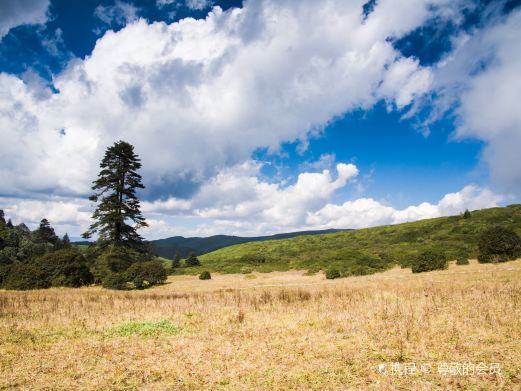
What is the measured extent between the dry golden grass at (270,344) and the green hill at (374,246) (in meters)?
21.4

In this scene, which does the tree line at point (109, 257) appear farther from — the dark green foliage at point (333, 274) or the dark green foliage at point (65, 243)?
the dark green foliage at point (65, 243)

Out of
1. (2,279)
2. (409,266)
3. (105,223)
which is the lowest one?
(409,266)

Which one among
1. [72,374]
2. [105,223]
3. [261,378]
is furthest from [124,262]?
[261,378]

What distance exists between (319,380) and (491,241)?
3054cm

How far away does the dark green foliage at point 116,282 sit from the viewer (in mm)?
26016

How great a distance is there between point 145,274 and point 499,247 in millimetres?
31437

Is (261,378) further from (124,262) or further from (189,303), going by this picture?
(124,262)

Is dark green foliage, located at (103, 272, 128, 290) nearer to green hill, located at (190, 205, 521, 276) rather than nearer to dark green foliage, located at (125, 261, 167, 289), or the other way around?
dark green foliage, located at (125, 261, 167, 289)

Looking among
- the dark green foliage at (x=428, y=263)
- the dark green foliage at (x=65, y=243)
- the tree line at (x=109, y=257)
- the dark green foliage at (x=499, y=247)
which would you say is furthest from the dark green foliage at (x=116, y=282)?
the dark green foliage at (x=65, y=243)

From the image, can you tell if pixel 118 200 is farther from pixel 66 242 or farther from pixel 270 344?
pixel 66 242

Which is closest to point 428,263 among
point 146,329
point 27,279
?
point 146,329

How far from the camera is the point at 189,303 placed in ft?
48.5

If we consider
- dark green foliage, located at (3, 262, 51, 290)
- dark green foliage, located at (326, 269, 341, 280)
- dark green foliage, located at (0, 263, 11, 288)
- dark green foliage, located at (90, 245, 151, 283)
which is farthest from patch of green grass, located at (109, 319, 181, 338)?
dark green foliage, located at (0, 263, 11, 288)

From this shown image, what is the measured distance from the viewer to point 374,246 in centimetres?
5778
